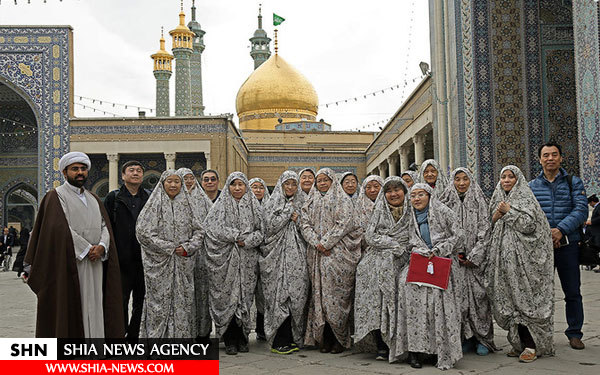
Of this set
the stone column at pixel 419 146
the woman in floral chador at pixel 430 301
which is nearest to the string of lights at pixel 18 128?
the stone column at pixel 419 146

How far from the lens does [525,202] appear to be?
349 cm

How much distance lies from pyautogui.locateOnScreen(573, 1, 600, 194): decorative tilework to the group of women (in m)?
2.69

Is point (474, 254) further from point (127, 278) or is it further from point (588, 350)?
point (127, 278)

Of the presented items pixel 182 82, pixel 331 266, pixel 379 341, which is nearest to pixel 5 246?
pixel 331 266

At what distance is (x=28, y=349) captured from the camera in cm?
302

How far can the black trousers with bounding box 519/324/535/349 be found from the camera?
345 cm

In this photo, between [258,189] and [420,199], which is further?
[258,189]

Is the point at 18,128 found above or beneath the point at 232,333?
above

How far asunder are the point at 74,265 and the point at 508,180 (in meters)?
2.42

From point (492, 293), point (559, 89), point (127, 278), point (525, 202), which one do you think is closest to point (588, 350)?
point (492, 293)

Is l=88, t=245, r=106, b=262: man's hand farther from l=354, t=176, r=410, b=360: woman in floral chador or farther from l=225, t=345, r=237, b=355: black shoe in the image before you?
l=354, t=176, r=410, b=360: woman in floral chador

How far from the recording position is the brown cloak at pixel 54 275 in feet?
9.95

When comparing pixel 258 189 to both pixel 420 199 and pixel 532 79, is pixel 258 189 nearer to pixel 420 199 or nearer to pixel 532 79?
pixel 420 199

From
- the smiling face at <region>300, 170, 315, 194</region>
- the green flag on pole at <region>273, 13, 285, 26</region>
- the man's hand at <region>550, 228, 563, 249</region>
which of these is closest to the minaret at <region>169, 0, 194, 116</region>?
the green flag on pole at <region>273, 13, 285, 26</region>
